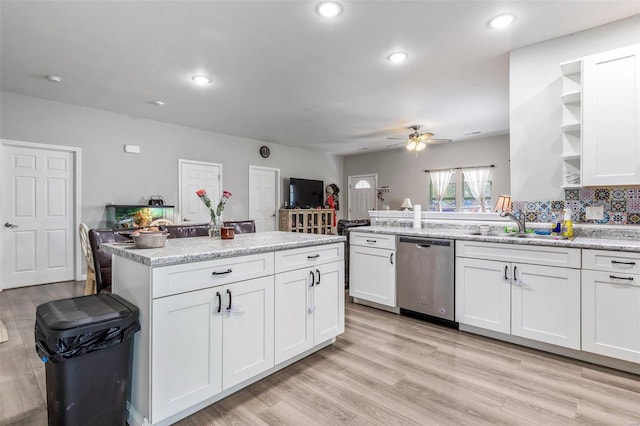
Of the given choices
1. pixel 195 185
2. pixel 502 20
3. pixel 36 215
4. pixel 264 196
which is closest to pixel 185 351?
pixel 502 20

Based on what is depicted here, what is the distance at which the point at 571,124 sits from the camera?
2.64 metres

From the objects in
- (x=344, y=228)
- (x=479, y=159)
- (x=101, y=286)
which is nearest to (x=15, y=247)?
(x=101, y=286)

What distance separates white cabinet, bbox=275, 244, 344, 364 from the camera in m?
2.15

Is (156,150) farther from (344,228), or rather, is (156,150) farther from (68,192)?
(344,228)

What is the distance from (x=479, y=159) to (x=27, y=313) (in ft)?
26.4

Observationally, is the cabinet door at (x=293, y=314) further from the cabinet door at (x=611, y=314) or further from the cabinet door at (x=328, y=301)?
the cabinet door at (x=611, y=314)

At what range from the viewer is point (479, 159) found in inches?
285

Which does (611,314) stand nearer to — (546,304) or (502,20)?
(546,304)

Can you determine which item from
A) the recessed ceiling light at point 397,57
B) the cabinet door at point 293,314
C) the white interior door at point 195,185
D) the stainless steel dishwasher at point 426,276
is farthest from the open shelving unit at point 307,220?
the cabinet door at point 293,314

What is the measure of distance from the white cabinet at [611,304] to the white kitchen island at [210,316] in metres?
1.94

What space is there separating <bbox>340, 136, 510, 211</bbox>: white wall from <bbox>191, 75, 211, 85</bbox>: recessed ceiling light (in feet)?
18.8

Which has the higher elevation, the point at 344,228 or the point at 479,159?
the point at 479,159

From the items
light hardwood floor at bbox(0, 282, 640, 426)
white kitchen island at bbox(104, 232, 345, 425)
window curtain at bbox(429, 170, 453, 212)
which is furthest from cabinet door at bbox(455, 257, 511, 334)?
window curtain at bbox(429, 170, 453, 212)

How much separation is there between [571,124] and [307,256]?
7.95ft
